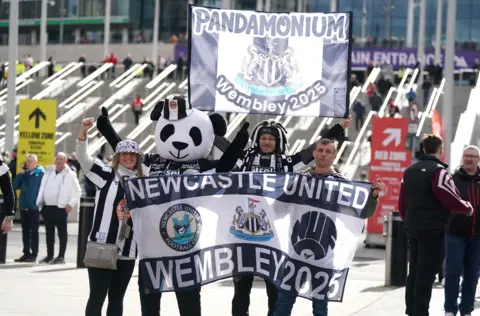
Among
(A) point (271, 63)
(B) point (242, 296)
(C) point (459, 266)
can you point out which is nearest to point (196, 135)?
(B) point (242, 296)

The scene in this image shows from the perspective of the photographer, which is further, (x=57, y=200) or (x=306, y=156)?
(x=57, y=200)

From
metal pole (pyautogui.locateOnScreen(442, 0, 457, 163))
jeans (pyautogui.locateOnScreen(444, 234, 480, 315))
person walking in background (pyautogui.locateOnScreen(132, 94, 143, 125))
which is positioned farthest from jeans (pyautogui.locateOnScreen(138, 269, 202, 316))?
person walking in background (pyautogui.locateOnScreen(132, 94, 143, 125))

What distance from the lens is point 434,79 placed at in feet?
143

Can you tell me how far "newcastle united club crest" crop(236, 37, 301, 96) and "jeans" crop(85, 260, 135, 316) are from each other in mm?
2973

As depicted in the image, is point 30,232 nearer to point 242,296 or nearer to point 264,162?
point 242,296

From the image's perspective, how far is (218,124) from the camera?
31.1 ft

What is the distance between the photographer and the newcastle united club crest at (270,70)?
38.5 feet

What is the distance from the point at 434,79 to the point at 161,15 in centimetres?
4386

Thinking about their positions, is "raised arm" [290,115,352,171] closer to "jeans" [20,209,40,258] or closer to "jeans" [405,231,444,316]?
"jeans" [405,231,444,316]

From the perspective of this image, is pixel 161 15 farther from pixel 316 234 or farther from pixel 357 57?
pixel 316 234

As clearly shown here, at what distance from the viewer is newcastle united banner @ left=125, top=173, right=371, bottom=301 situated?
Answer: 9.00 metres

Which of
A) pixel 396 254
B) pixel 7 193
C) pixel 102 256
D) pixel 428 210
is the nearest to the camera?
pixel 102 256

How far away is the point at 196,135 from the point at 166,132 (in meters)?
0.21

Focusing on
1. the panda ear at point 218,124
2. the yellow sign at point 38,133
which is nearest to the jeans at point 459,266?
the panda ear at point 218,124
